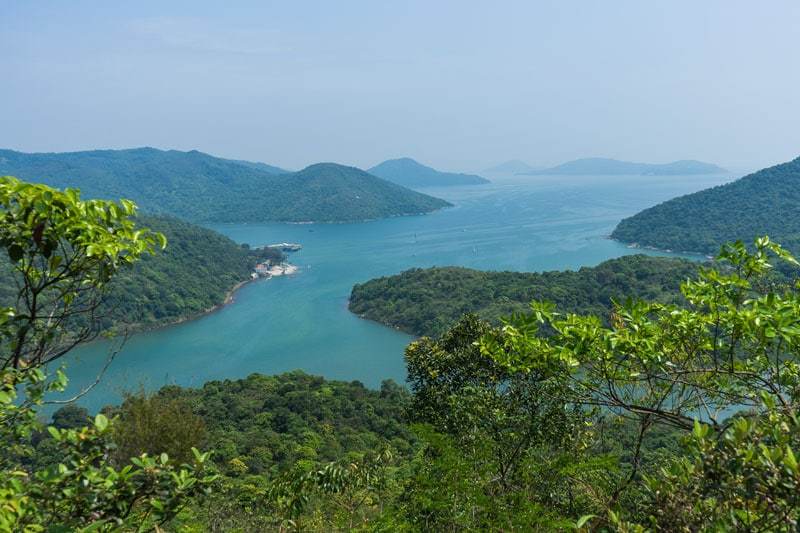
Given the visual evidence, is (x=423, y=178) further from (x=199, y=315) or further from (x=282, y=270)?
(x=199, y=315)

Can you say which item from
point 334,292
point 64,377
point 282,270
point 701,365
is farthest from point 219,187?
point 701,365

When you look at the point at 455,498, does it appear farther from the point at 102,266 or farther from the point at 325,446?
the point at 325,446

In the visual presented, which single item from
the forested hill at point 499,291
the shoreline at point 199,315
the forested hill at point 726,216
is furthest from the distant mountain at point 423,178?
the forested hill at point 499,291

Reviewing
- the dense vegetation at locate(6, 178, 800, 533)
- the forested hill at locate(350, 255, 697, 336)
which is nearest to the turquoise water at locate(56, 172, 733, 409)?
the dense vegetation at locate(6, 178, 800, 533)

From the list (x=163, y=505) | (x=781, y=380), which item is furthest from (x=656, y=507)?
(x=163, y=505)

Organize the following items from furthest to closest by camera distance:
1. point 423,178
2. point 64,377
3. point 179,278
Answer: point 423,178 < point 179,278 < point 64,377

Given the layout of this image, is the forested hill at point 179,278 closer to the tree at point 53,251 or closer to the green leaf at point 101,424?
the tree at point 53,251
